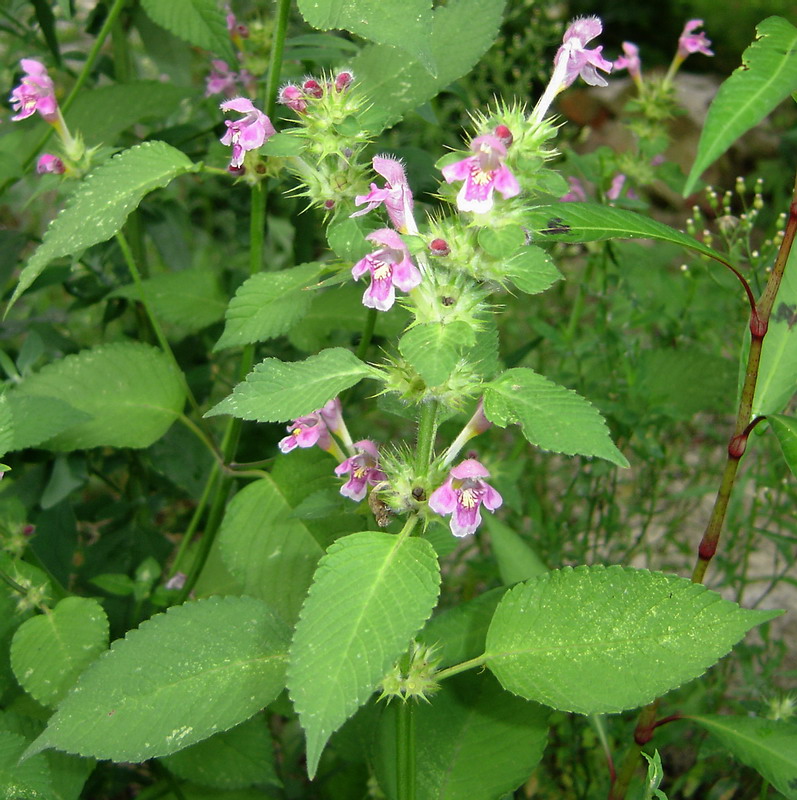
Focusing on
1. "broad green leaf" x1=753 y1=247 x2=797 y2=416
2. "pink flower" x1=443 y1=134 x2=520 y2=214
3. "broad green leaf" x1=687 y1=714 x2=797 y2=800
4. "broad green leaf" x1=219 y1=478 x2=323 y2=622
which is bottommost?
"broad green leaf" x1=687 y1=714 x2=797 y2=800

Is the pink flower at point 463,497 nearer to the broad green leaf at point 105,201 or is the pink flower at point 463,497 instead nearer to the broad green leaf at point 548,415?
the broad green leaf at point 548,415

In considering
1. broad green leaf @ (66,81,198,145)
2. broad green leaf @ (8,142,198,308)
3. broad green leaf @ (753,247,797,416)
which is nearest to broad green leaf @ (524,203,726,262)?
broad green leaf @ (753,247,797,416)

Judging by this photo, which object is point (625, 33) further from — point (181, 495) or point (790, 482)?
point (181, 495)

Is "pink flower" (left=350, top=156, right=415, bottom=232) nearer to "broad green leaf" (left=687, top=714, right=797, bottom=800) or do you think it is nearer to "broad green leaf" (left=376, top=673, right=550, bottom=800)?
"broad green leaf" (left=376, top=673, right=550, bottom=800)

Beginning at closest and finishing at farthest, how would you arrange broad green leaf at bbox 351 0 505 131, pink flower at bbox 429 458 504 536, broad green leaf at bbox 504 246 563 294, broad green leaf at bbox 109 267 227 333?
1. broad green leaf at bbox 504 246 563 294
2. pink flower at bbox 429 458 504 536
3. broad green leaf at bbox 351 0 505 131
4. broad green leaf at bbox 109 267 227 333

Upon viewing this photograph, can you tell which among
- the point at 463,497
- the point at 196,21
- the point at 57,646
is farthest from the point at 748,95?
the point at 57,646

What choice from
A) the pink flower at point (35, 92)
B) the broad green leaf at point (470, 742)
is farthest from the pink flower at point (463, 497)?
the pink flower at point (35, 92)

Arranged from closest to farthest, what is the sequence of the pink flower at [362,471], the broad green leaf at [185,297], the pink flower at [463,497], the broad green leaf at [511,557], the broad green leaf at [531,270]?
the broad green leaf at [531,270] → the pink flower at [463,497] → the pink flower at [362,471] → the broad green leaf at [511,557] → the broad green leaf at [185,297]
